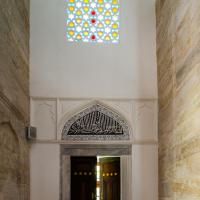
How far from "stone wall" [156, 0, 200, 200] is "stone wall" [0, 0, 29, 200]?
214 centimetres

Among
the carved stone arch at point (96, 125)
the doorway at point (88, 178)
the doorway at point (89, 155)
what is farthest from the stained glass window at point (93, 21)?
the doorway at point (88, 178)

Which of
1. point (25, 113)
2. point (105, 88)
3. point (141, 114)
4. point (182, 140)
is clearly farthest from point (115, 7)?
point (182, 140)

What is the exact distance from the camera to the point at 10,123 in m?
5.60

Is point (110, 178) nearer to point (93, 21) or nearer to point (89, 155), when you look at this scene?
point (89, 155)

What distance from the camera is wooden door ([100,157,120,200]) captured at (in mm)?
7816

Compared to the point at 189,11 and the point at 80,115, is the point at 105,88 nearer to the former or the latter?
the point at 80,115

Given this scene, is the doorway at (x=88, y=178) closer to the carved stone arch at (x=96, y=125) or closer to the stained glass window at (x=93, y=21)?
the carved stone arch at (x=96, y=125)

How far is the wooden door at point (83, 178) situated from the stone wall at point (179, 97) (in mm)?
1388

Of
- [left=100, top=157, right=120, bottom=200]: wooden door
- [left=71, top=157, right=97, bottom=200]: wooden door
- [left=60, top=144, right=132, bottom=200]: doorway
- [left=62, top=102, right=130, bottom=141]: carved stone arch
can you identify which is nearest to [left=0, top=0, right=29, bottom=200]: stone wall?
[left=60, top=144, right=132, bottom=200]: doorway

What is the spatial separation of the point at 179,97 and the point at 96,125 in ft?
6.19

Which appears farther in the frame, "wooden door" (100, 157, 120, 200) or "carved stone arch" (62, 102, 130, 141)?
"wooden door" (100, 157, 120, 200)

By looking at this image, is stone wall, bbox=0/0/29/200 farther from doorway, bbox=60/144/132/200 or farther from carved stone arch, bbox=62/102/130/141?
carved stone arch, bbox=62/102/130/141

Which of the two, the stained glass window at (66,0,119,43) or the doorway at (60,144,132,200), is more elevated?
the stained glass window at (66,0,119,43)

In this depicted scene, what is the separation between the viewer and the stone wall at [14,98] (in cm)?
526
